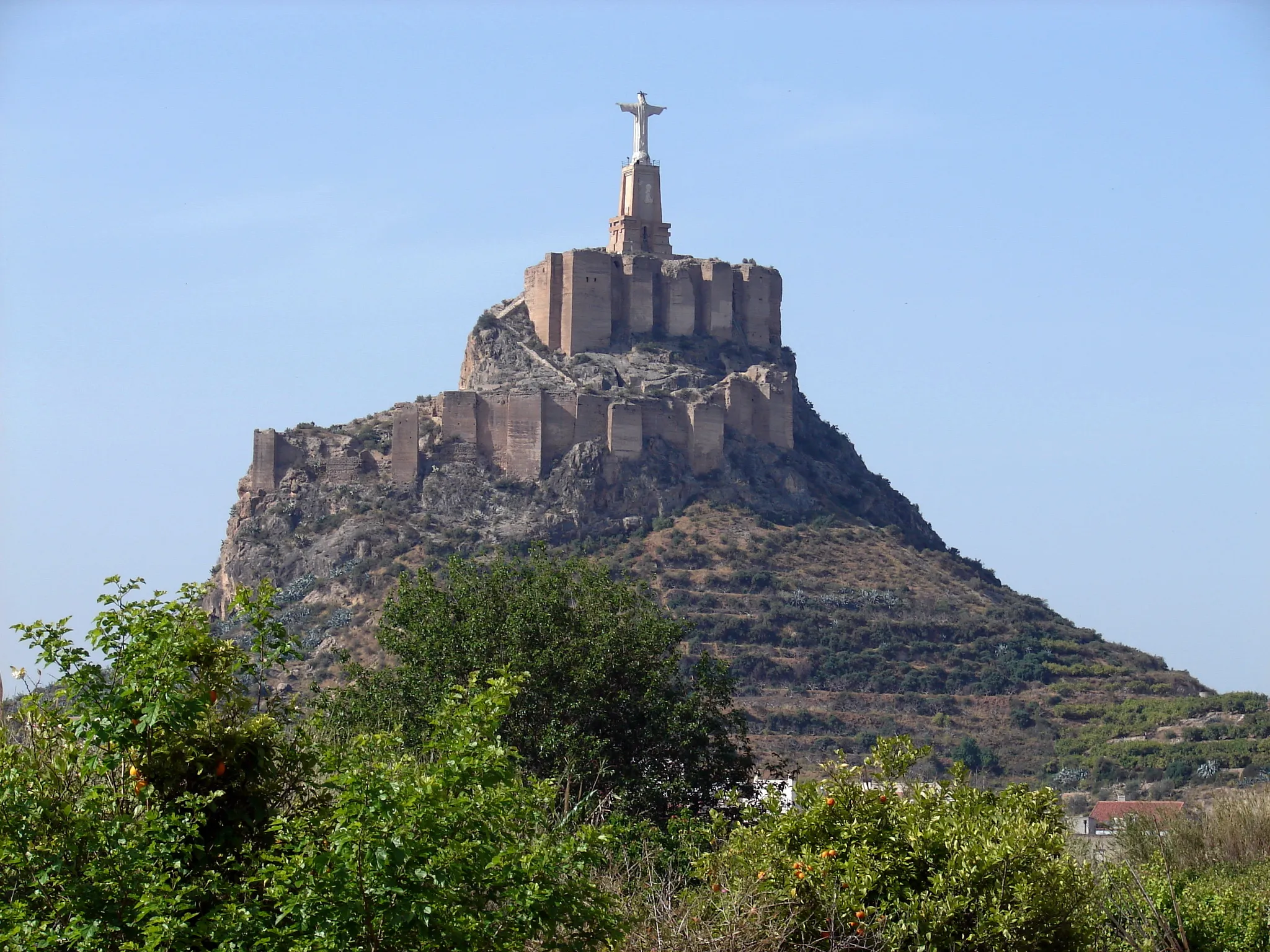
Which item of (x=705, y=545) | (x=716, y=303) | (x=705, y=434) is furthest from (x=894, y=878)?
(x=716, y=303)

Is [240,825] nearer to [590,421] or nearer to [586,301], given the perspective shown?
[590,421]

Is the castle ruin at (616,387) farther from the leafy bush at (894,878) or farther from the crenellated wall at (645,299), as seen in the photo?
the leafy bush at (894,878)

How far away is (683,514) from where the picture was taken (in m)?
70.5

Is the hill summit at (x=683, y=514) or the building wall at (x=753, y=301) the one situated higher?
the building wall at (x=753, y=301)

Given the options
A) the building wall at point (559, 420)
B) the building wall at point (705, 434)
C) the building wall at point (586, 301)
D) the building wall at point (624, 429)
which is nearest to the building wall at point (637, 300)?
the building wall at point (586, 301)

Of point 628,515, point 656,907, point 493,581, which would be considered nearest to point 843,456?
point 628,515

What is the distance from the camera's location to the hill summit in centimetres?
6512

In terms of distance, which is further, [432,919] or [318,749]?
[318,749]

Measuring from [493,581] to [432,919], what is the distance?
1598 cm

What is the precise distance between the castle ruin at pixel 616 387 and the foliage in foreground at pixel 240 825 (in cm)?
5869

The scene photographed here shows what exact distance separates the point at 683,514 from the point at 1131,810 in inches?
1569

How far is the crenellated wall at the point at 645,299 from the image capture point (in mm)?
74812

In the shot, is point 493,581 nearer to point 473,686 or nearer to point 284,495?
point 473,686

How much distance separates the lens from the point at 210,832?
10422 mm
